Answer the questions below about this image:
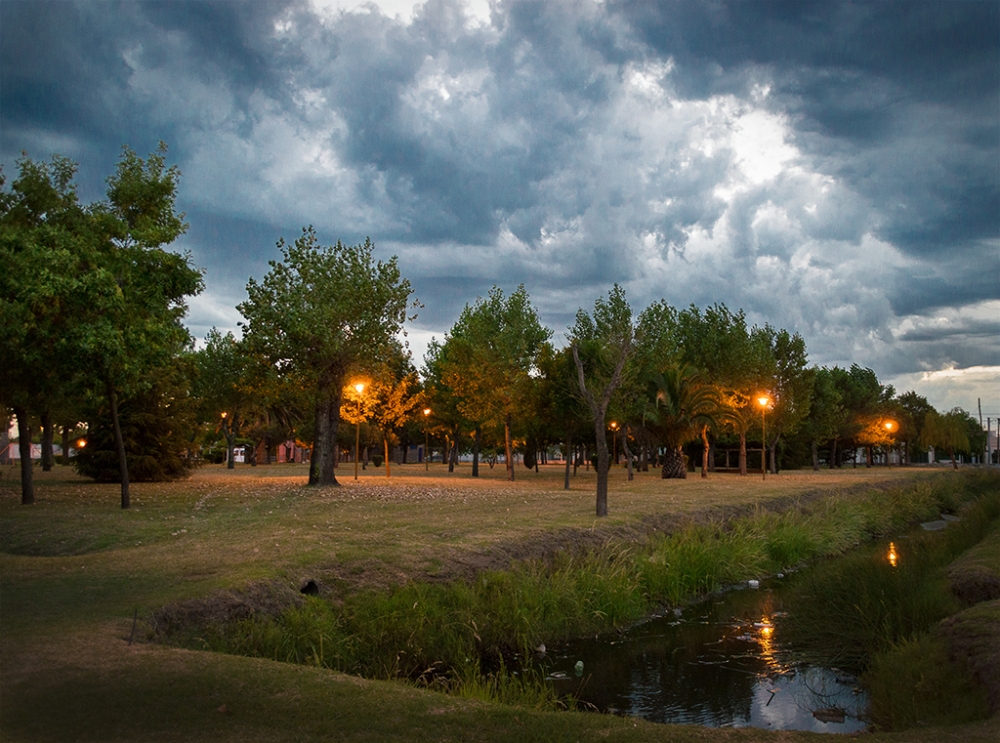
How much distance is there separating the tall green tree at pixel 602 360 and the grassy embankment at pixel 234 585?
181 centimetres

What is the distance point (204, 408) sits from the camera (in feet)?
218

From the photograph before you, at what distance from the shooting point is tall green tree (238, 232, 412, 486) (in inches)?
1374

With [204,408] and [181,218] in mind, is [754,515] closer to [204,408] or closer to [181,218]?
[181,218]

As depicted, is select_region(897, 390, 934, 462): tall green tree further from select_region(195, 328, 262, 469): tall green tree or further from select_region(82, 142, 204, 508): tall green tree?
select_region(82, 142, 204, 508): tall green tree

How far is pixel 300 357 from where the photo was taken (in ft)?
117

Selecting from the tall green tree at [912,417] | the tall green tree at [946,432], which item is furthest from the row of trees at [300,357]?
the tall green tree at [912,417]

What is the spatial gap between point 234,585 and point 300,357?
81.1 ft

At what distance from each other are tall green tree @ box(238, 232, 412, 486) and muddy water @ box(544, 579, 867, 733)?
22.8 meters

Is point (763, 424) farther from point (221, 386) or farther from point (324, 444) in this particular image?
point (221, 386)

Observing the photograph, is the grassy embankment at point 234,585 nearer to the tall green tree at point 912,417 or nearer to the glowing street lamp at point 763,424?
the glowing street lamp at point 763,424

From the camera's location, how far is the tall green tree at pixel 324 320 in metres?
34.9

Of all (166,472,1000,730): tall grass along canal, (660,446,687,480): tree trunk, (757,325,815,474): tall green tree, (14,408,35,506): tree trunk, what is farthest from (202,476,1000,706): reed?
(757,325,815,474): tall green tree

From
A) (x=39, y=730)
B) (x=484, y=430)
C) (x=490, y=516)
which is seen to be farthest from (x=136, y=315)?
(x=484, y=430)

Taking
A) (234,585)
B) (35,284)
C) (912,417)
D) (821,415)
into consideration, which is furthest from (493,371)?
(912,417)
